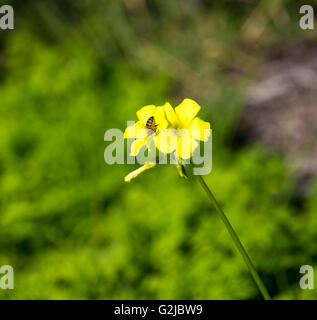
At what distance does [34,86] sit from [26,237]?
0.77 m

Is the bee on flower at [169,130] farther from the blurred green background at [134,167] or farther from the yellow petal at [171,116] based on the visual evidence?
the blurred green background at [134,167]

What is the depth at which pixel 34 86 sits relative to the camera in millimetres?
2141

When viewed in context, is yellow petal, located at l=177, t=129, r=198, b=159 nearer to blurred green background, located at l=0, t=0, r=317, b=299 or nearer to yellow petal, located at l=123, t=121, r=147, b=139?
yellow petal, located at l=123, t=121, r=147, b=139

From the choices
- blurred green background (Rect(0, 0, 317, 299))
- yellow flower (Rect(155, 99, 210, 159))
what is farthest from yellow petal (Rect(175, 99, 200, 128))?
blurred green background (Rect(0, 0, 317, 299))

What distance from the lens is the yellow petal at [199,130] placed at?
0.68m

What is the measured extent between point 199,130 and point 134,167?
3.77 ft

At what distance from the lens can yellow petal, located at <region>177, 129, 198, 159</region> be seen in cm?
66

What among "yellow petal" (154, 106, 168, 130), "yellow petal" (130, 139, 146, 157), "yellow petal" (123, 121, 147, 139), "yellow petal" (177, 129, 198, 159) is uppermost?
"yellow petal" (154, 106, 168, 130)

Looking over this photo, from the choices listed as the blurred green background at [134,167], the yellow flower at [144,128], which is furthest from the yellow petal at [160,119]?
the blurred green background at [134,167]

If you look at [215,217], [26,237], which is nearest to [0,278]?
[26,237]

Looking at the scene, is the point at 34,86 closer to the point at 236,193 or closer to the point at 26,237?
the point at 26,237

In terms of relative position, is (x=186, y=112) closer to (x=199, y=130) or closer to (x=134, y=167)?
(x=199, y=130)

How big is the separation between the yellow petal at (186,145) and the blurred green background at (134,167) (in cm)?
65
